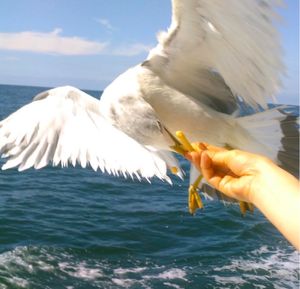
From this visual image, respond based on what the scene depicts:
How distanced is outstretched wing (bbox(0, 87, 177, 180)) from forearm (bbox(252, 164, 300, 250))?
6.94ft

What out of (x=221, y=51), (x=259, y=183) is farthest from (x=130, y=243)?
(x=259, y=183)

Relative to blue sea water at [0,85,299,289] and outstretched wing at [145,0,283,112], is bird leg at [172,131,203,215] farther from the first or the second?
blue sea water at [0,85,299,289]

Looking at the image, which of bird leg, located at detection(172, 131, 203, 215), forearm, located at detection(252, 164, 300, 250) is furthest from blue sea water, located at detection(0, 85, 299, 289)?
forearm, located at detection(252, 164, 300, 250)

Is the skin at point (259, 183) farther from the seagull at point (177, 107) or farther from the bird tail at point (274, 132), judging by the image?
the bird tail at point (274, 132)

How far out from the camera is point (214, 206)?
50.7 ft

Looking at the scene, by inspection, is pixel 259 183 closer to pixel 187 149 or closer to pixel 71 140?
pixel 187 149

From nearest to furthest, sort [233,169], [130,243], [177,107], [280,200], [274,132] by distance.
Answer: [280,200] → [233,169] → [177,107] → [274,132] → [130,243]

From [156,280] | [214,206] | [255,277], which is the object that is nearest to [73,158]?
[156,280]

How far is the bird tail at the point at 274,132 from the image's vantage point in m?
5.59

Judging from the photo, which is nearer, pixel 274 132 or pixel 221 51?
pixel 221 51

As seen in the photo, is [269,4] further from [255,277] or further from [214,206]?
[214,206]

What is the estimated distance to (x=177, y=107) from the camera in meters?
5.42

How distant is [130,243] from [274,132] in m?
7.01

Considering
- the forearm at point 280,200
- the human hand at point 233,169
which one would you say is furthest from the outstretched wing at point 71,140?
the forearm at point 280,200
